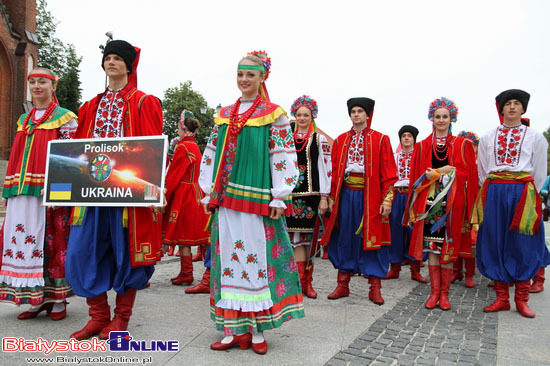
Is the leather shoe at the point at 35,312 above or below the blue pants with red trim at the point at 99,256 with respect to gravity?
below

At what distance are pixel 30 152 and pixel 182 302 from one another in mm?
2241

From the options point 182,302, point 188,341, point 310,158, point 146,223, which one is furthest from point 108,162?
point 310,158

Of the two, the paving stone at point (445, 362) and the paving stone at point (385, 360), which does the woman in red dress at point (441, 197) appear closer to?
the paving stone at point (445, 362)

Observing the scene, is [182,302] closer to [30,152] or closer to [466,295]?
[30,152]

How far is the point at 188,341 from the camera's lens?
12.1 feet

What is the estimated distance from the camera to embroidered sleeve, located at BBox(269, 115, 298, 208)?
358 centimetres

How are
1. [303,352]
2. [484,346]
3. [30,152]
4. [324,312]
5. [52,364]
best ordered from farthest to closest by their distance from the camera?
[324,312] < [30,152] < [484,346] < [303,352] < [52,364]

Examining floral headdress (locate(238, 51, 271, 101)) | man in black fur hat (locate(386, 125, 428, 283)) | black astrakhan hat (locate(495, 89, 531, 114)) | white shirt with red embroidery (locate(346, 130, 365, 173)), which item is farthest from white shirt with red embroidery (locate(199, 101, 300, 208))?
man in black fur hat (locate(386, 125, 428, 283))

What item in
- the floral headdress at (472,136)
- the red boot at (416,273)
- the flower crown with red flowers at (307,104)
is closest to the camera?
the flower crown with red flowers at (307,104)

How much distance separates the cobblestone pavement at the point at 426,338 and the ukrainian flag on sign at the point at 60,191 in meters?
2.47

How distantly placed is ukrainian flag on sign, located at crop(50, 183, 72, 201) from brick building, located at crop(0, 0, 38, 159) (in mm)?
25382

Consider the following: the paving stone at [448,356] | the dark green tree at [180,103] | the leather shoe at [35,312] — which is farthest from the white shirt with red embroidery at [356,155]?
the dark green tree at [180,103]

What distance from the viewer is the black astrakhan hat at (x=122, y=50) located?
12.5 ft

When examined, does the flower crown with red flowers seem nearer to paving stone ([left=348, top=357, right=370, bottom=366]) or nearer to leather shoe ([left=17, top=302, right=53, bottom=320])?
paving stone ([left=348, top=357, right=370, bottom=366])
